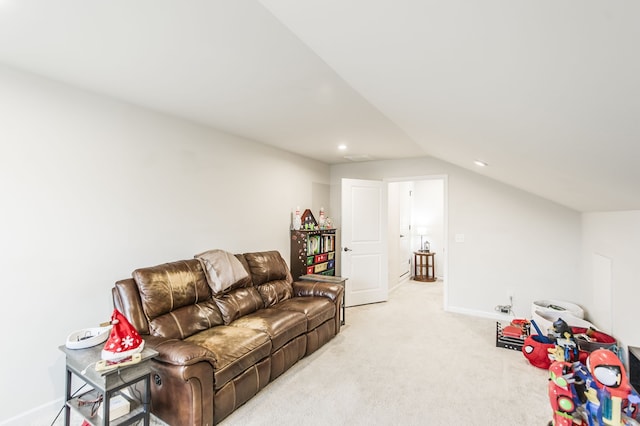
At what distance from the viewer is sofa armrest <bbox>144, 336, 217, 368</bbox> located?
1.95 metres

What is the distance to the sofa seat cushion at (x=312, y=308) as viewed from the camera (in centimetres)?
321

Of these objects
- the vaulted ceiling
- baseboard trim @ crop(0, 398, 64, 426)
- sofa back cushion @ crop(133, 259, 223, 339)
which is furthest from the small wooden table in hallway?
baseboard trim @ crop(0, 398, 64, 426)

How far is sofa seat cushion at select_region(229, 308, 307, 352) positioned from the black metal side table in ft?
3.12

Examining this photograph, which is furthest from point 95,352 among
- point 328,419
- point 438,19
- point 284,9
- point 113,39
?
point 438,19

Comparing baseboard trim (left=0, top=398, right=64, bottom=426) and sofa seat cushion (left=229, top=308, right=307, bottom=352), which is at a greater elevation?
sofa seat cushion (left=229, top=308, right=307, bottom=352)

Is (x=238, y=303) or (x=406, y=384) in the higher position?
(x=238, y=303)

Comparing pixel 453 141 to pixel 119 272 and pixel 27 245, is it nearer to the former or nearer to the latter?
pixel 119 272

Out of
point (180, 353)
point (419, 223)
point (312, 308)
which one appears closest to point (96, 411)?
point (180, 353)

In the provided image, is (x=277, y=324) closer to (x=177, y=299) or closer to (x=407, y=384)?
(x=177, y=299)

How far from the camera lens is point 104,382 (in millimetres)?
1677

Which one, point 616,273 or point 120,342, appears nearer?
point 120,342

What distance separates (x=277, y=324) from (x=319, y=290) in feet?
3.53

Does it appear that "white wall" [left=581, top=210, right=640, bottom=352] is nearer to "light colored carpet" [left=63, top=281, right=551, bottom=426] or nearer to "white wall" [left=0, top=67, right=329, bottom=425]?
"light colored carpet" [left=63, top=281, right=551, bottom=426]

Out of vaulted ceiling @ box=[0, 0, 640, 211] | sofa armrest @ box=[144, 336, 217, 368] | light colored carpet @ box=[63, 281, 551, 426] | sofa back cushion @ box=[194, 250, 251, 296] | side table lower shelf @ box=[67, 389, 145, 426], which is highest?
vaulted ceiling @ box=[0, 0, 640, 211]
